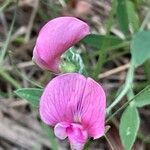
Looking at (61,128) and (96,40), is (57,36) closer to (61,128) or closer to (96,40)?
(61,128)

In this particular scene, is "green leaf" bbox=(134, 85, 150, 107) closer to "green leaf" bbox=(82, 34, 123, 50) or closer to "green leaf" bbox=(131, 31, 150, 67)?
"green leaf" bbox=(131, 31, 150, 67)

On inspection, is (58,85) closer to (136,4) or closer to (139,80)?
(136,4)

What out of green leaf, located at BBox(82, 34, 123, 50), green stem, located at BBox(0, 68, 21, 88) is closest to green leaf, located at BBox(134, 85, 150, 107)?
green leaf, located at BBox(82, 34, 123, 50)

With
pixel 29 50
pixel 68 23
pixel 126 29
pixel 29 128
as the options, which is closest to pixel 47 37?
pixel 68 23

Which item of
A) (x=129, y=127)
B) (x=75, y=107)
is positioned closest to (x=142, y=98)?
(x=129, y=127)

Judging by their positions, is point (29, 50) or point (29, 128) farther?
point (29, 50)

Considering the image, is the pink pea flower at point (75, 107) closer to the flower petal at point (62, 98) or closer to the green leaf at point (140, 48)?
the flower petal at point (62, 98)
